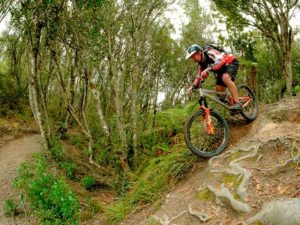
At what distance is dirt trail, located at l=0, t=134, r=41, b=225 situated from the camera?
13703 mm

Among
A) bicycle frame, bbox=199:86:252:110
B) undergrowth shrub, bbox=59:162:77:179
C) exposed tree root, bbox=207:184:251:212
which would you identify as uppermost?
bicycle frame, bbox=199:86:252:110

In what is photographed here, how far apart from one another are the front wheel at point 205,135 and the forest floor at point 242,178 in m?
0.22

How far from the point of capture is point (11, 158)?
1731 cm

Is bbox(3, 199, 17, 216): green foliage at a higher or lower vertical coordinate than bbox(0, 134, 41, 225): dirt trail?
lower

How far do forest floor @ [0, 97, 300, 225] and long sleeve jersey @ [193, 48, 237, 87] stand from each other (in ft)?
5.18

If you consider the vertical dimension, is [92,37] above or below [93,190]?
above

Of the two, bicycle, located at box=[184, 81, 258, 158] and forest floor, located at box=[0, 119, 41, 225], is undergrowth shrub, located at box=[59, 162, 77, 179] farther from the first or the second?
bicycle, located at box=[184, 81, 258, 158]

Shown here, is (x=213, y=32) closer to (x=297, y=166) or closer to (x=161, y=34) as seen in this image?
(x=161, y=34)

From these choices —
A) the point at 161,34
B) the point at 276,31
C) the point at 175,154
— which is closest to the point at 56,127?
the point at 161,34

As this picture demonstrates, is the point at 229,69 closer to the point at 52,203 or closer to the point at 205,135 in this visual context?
the point at 205,135

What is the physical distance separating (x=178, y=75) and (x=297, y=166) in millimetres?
24060

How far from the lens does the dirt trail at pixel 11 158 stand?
13.7m

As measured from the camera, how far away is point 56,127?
22344 mm

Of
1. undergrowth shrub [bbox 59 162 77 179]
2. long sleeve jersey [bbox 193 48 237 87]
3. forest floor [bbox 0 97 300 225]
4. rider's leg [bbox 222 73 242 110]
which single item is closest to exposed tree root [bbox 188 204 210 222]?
forest floor [bbox 0 97 300 225]
